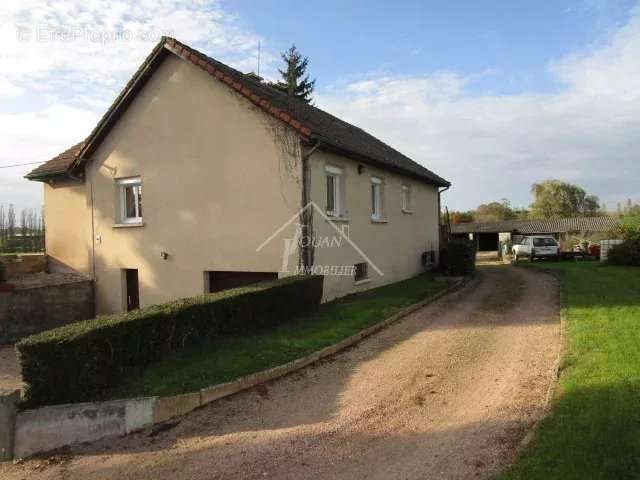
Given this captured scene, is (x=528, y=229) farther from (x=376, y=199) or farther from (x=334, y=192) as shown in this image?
(x=334, y=192)

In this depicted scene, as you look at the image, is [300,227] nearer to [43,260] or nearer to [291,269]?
[291,269]

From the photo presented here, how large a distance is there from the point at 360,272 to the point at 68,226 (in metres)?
9.58

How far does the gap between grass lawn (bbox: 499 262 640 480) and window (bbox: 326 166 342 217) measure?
6.23 metres

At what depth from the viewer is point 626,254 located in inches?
961

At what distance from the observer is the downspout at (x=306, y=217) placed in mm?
11039

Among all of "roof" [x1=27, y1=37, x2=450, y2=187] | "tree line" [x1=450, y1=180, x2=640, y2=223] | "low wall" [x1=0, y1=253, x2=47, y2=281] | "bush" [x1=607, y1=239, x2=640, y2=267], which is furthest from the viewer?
"tree line" [x1=450, y1=180, x2=640, y2=223]

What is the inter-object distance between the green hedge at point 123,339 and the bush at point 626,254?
2227 centimetres

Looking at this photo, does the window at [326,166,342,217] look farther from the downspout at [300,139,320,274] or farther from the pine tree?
the pine tree

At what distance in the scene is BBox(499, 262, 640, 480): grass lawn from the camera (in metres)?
3.84

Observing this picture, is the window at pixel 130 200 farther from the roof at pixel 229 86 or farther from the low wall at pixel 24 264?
the low wall at pixel 24 264

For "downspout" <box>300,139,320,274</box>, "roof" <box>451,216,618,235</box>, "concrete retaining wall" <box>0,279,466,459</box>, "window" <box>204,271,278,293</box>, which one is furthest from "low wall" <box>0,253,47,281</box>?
"roof" <box>451,216,618,235</box>

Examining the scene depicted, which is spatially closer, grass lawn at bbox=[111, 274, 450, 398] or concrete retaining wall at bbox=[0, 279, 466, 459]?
concrete retaining wall at bbox=[0, 279, 466, 459]

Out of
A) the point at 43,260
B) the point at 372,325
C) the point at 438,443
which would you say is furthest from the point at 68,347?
the point at 43,260

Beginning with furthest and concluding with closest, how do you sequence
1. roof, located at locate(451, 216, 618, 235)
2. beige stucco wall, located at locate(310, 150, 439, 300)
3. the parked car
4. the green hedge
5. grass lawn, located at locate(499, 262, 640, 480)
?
roof, located at locate(451, 216, 618, 235) < the parked car < beige stucco wall, located at locate(310, 150, 439, 300) < the green hedge < grass lawn, located at locate(499, 262, 640, 480)
